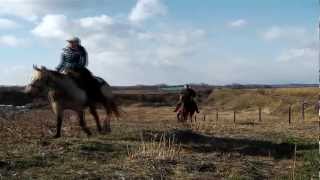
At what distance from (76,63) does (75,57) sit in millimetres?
149

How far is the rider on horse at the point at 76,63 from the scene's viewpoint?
1628 cm

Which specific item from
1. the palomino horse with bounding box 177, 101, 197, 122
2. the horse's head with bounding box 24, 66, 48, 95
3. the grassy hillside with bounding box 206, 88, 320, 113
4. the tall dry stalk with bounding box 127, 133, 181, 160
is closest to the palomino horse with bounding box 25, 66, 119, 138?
the horse's head with bounding box 24, 66, 48, 95

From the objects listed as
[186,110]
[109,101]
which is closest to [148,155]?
[109,101]

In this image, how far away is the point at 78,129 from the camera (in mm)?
17750

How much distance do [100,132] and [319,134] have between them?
6.56m

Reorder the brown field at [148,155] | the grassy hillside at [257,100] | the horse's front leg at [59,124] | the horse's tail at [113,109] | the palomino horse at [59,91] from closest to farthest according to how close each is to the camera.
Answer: the brown field at [148,155]
the horse's front leg at [59,124]
the palomino horse at [59,91]
the horse's tail at [113,109]
the grassy hillside at [257,100]

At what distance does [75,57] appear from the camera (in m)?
16.3

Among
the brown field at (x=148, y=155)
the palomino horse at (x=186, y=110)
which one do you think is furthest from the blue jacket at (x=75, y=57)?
the palomino horse at (x=186, y=110)

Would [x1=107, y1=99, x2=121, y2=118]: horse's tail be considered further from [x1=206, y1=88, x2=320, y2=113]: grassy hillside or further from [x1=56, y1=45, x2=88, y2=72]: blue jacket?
[x1=206, y1=88, x2=320, y2=113]: grassy hillside

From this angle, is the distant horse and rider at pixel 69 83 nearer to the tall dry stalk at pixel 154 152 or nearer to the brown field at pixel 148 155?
the brown field at pixel 148 155

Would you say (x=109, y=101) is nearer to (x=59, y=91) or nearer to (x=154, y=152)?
(x=59, y=91)

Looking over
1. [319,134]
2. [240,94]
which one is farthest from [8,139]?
[240,94]

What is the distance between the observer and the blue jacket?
16266 mm

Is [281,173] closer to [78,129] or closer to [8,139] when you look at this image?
[8,139]
